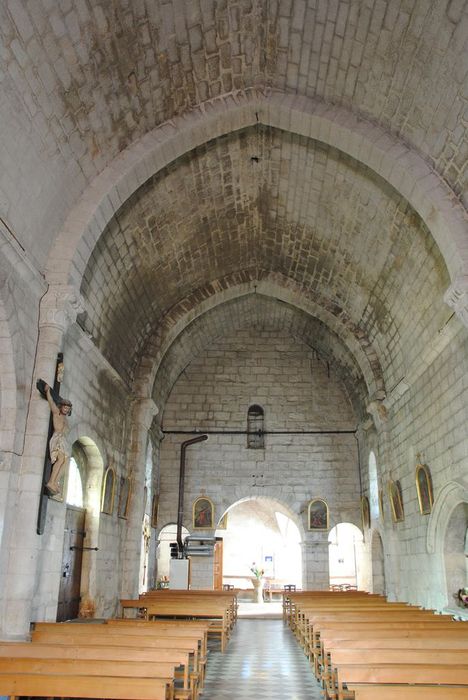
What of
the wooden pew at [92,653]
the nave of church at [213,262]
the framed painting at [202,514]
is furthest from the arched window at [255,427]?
the wooden pew at [92,653]

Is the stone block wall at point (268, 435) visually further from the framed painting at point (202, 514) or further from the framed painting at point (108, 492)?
the framed painting at point (108, 492)

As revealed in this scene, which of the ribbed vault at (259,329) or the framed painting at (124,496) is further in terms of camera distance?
the ribbed vault at (259,329)

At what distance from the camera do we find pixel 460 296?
8.84 meters

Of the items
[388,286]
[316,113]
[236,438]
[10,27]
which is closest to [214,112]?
[316,113]

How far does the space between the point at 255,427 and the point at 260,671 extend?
35.6ft

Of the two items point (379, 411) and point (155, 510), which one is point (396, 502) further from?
point (155, 510)

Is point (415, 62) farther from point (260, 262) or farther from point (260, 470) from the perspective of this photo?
point (260, 470)

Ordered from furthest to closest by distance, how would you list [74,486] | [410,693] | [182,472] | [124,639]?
[182,472] → [74,486] → [124,639] → [410,693]

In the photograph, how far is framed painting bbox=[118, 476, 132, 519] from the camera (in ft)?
43.6

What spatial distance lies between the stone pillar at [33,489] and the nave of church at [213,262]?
0.03 metres

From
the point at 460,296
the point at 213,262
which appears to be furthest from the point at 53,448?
the point at 213,262

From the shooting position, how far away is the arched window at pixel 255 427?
18891 millimetres

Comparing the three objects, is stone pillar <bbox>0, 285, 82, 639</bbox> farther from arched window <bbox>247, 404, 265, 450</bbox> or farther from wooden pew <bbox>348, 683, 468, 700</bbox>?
arched window <bbox>247, 404, 265, 450</bbox>

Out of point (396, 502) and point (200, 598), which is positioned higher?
point (396, 502)
